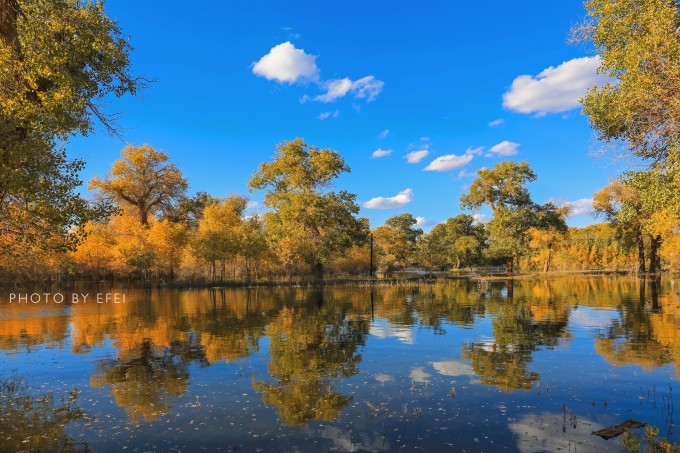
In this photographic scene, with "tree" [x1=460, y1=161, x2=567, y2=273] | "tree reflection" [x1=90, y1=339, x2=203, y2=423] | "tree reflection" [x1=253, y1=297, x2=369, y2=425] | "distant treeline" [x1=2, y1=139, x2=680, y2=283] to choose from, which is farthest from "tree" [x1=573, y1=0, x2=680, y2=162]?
"tree" [x1=460, y1=161, x2=567, y2=273]

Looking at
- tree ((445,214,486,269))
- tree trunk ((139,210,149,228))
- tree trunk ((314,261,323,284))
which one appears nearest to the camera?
tree trunk ((314,261,323,284))

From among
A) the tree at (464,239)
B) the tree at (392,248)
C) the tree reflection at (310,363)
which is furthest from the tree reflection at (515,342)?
the tree at (464,239)

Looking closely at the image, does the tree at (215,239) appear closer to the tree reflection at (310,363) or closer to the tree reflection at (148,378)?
the tree reflection at (310,363)

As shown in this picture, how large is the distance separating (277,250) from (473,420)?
180 ft

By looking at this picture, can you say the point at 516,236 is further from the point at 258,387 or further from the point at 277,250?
the point at 258,387

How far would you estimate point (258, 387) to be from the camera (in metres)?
13.4

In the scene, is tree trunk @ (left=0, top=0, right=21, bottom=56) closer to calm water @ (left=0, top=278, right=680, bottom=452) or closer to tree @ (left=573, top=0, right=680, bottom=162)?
calm water @ (left=0, top=278, right=680, bottom=452)

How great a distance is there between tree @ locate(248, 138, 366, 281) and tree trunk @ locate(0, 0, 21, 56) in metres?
47.6

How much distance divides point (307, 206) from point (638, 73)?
4883 centimetres

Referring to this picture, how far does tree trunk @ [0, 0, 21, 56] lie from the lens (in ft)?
43.5

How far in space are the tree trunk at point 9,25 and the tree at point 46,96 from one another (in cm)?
3

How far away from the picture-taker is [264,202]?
6638cm

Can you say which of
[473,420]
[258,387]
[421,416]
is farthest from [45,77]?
[473,420]

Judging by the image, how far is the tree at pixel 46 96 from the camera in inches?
506
